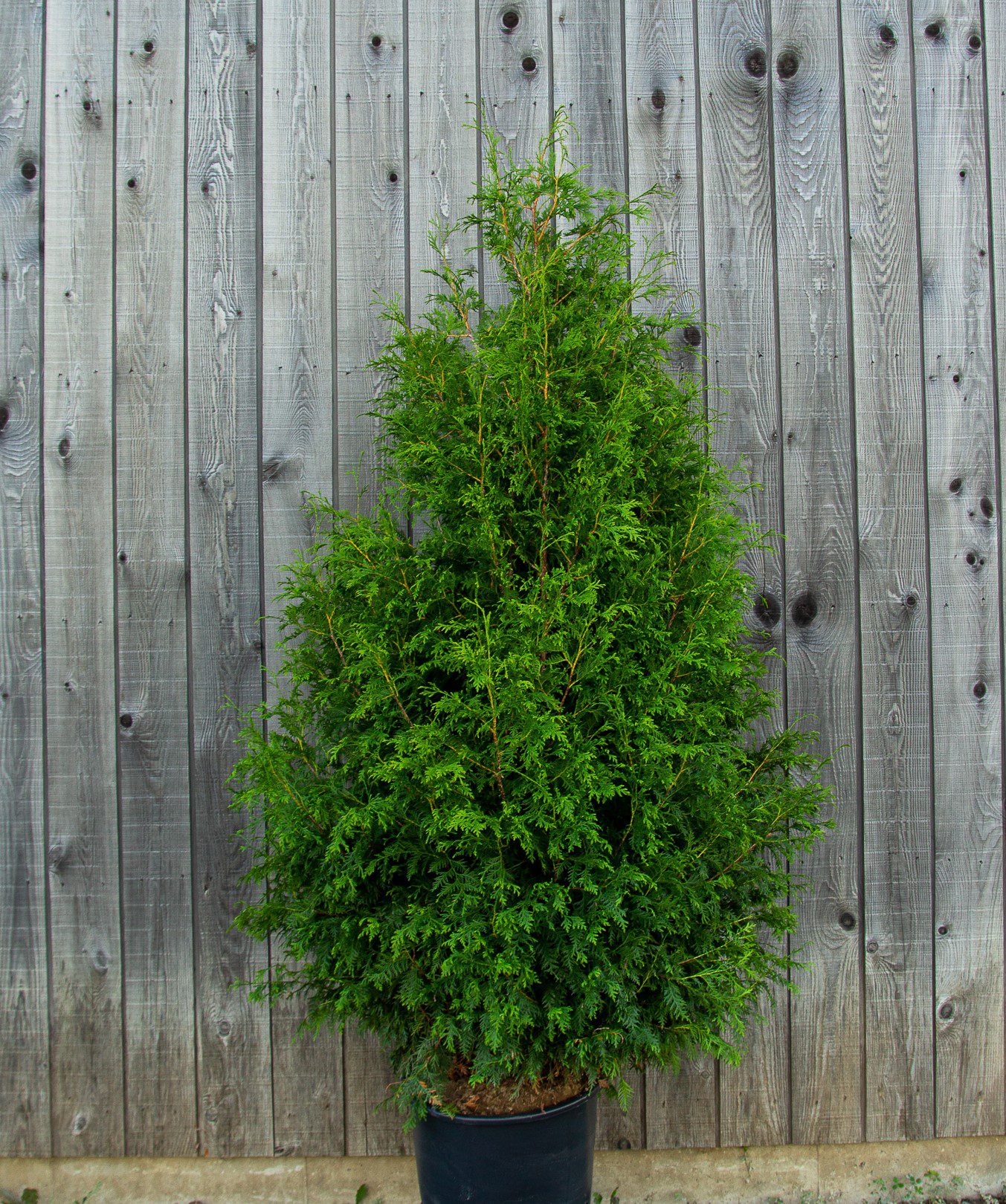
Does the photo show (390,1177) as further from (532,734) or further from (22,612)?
(22,612)

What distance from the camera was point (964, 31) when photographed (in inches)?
95.8

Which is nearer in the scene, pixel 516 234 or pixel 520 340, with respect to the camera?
pixel 520 340

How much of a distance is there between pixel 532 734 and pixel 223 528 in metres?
1.27

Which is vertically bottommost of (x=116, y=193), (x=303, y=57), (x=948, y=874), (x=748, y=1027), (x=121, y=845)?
(x=748, y=1027)

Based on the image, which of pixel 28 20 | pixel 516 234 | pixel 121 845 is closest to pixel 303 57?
pixel 28 20

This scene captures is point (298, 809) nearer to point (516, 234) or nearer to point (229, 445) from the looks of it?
point (229, 445)

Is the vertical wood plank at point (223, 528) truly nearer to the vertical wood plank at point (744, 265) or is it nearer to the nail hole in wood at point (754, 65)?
the vertical wood plank at point (744, 265)

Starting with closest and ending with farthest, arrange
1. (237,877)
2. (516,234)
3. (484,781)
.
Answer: (484,781)
(516,234)
(237,877)

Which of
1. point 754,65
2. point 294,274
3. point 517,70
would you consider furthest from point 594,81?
point 294,274

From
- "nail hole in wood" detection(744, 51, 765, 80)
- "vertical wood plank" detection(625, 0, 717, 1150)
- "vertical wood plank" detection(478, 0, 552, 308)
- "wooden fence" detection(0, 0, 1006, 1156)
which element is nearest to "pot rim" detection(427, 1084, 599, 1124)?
"wooden fence" detection(0, 0, 1006, 1156)

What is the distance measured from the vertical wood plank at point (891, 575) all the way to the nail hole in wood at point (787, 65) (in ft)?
0.52

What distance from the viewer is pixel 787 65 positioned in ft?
7.92

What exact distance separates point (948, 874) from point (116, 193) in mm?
3262

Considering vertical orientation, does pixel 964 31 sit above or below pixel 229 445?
above
